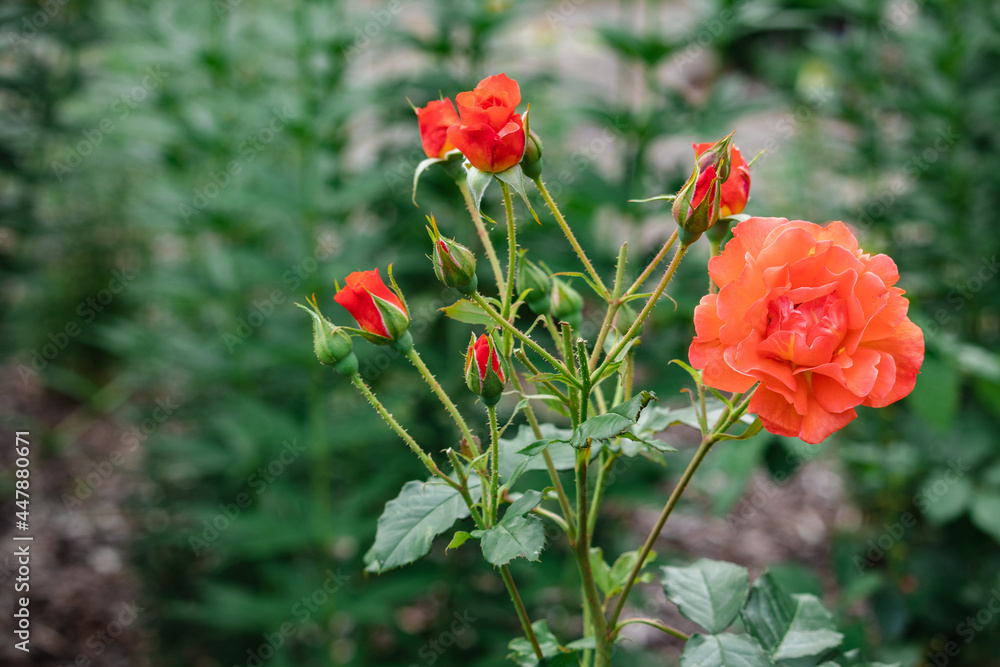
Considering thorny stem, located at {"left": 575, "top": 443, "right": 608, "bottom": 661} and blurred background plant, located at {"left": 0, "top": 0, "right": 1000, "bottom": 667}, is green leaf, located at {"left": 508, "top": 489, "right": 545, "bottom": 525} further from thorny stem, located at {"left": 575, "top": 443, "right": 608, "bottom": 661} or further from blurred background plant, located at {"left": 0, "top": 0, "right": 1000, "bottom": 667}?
blurred background plant, located at {"left": 0, "top": 0, "right": 1000, "bottom": 667}

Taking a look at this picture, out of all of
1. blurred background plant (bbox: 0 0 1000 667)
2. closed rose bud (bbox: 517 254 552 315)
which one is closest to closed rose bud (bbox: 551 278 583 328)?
closed rose bud (bbox: 517 254 552 315)

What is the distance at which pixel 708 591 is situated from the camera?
2.38ft

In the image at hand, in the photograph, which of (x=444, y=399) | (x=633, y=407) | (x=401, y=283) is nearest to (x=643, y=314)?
(x=633, y=407)

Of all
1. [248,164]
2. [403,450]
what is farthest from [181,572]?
[248,164]

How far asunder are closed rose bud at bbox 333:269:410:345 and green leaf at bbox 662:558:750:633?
361 mm

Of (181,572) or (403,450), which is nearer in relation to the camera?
(403,450)

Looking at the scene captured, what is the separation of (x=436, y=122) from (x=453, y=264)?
Answer: 147 mm

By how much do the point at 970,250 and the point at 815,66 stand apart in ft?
5.06

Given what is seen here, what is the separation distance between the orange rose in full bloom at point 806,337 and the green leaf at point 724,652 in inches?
8.7

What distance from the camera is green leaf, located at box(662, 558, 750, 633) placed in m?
0.68

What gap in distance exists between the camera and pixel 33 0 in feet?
9.25

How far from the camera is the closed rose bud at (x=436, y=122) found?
654 millimetres

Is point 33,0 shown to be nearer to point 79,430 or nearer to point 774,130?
point 79,430

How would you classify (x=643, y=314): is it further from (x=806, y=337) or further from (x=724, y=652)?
(x=724, y=652)
